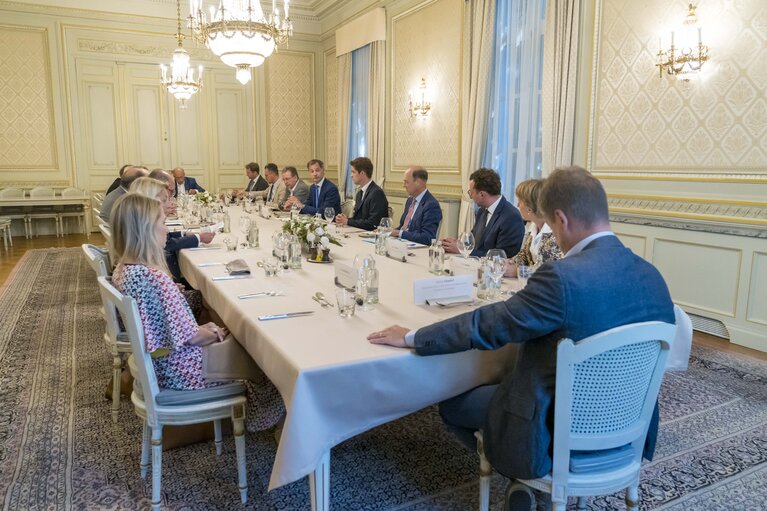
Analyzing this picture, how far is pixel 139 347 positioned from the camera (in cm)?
203

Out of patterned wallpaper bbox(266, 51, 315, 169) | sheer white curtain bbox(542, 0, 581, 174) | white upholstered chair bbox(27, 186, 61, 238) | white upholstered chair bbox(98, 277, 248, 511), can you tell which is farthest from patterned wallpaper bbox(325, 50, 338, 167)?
white upholstered chair bbox(98, 277, 248, 511)

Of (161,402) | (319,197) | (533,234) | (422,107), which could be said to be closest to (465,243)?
(533,234)

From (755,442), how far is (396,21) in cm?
762

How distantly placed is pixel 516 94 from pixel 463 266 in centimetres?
394

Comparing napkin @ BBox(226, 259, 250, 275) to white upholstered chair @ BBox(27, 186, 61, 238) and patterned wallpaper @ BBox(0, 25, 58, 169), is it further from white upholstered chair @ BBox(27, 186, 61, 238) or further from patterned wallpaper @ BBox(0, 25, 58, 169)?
patterned wallpaper @ BBox(0, 25, 58, 169)

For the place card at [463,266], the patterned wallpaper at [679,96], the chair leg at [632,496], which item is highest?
the patterned wallpaper at [679,96]

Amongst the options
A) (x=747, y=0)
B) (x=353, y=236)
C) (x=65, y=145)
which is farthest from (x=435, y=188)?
(x=65, y=145)

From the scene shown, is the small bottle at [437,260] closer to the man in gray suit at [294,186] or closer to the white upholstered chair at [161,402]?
the white upholstered chair at [161,402]

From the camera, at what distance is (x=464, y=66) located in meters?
7.11

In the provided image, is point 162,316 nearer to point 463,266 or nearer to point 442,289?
point 442,289

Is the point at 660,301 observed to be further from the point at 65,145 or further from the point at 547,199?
the point at 65,145

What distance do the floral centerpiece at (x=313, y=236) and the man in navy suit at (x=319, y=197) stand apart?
10.5 ft

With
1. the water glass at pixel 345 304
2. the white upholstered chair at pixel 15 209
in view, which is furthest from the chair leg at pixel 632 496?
the white upholstered chair at pixel 15 209

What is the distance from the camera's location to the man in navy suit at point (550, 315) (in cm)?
158
